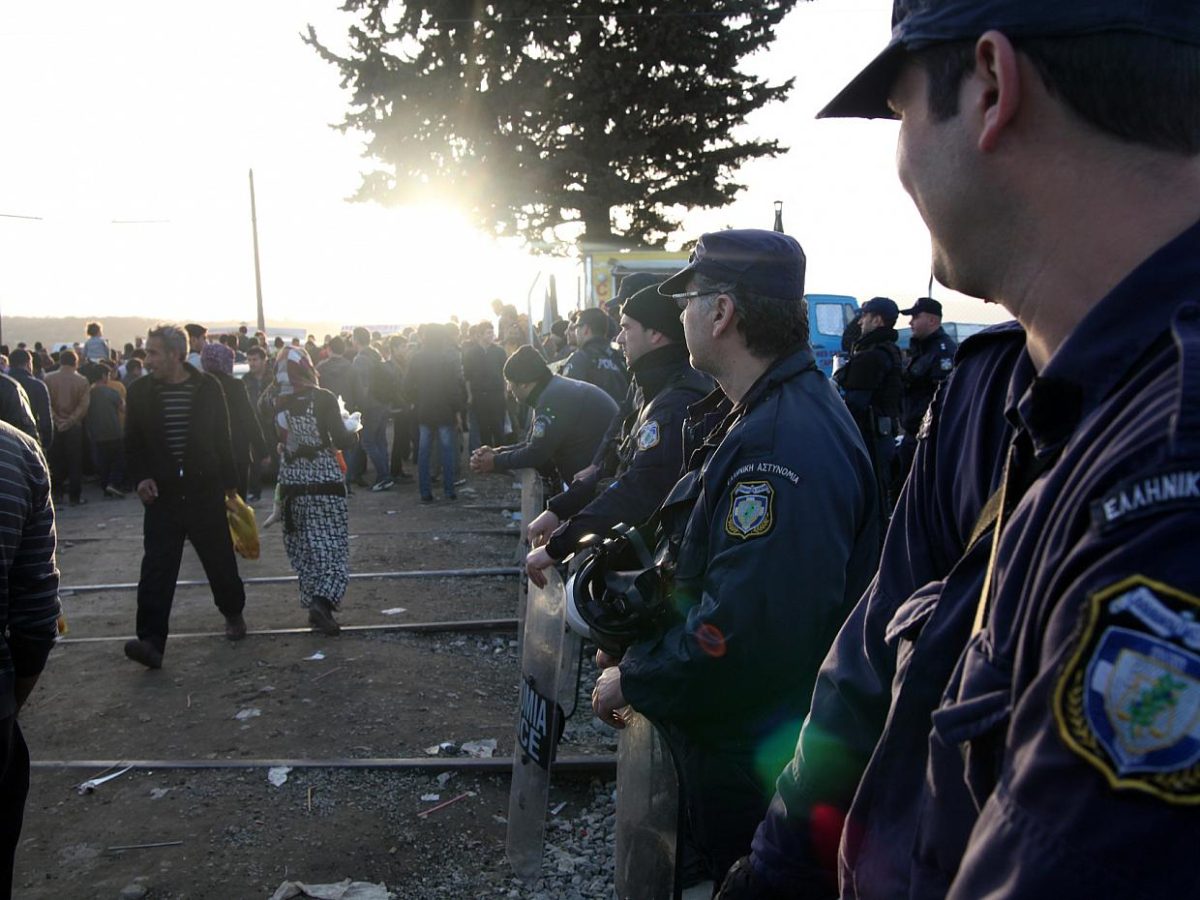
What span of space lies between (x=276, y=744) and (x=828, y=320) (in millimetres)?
17867

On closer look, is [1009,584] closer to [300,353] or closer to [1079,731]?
[1079,731]

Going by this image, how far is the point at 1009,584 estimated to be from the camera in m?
0.85

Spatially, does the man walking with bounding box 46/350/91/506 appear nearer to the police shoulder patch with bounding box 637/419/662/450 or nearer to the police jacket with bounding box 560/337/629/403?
the police jacket with bounding box 560/337/629/403

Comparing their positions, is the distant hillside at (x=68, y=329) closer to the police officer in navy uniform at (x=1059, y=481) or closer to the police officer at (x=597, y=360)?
the police officer at (x=597, y=360)

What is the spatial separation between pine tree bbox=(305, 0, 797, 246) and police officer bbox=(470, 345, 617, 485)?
18867 mm

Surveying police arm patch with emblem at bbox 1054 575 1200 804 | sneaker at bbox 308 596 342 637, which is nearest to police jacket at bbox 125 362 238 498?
sneaker at bbox 308 596 342 637

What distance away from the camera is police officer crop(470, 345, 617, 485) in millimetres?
5891

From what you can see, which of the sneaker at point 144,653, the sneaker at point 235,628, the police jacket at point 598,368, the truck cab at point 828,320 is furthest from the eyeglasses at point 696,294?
the truck cab at point 828,320

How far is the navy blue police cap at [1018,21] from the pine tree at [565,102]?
23325 mm

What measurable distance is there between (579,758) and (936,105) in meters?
4.10

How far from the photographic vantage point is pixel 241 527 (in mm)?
7086

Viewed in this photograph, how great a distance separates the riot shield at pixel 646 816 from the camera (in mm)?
2463

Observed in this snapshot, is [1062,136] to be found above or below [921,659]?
above

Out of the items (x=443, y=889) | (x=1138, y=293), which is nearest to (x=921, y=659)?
(x=1138, y=293)
